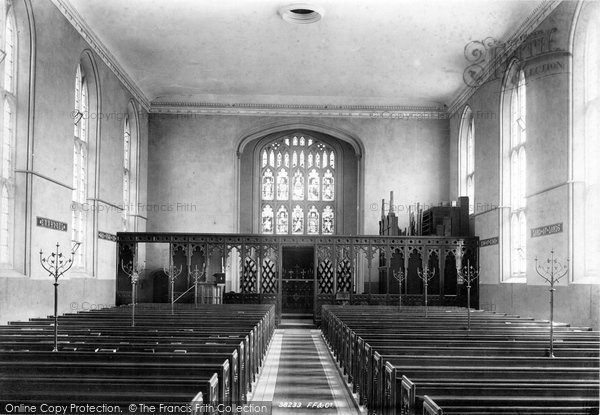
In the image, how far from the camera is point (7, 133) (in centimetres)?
1173

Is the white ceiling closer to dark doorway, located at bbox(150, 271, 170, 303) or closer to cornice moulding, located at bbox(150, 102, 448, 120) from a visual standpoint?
cornice moulding, located at bbox(150, 102, 448, 120)

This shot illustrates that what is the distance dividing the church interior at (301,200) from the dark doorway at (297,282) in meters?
0.07

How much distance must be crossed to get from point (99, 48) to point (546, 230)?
11531mm

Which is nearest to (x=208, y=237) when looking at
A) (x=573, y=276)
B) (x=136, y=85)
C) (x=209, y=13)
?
(x=136, y=85)

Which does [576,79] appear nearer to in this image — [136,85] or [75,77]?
[75,77]

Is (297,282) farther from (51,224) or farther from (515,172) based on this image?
(51,224)

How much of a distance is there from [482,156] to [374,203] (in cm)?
532

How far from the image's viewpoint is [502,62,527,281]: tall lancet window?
15.6 meters

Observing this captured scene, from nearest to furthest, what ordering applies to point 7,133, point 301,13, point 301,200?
point 7,133 < point 301,13 < point 301,200

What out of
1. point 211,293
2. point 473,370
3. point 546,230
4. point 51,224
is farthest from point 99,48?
point 473,370

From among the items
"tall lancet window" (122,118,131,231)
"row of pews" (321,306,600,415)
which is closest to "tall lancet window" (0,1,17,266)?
"row of pews" (321,306,600,415)

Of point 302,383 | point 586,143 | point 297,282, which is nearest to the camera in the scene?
point 302,383

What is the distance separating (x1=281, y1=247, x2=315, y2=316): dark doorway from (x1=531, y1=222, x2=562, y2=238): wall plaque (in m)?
8.99

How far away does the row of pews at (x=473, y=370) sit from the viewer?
3572mm
